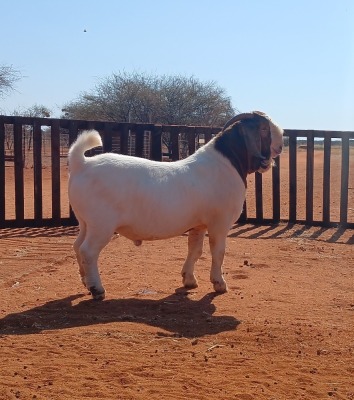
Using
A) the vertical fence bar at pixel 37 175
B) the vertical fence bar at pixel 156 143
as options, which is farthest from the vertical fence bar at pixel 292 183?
the vertical fence bar at pixel 37 175

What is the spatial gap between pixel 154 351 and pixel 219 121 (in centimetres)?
3814

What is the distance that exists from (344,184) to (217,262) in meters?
6.65

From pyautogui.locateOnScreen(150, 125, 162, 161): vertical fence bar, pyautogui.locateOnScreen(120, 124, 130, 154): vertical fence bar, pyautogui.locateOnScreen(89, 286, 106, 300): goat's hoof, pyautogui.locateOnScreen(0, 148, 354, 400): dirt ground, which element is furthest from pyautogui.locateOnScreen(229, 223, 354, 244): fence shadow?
pyautogui.locateOnScreen(89, 286, 106, 300): goat's hoof

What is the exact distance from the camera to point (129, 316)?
6973 millimetres

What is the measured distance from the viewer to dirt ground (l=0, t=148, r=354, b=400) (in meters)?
4.96

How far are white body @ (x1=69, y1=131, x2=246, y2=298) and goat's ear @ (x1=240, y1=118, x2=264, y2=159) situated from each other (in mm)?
363

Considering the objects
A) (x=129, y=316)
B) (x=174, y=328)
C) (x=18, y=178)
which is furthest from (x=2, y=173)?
(x=174, y=328)

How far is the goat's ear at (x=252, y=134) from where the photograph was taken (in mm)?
8461

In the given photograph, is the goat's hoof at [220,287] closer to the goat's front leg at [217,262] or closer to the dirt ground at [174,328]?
the goat's front leg at [217,262]

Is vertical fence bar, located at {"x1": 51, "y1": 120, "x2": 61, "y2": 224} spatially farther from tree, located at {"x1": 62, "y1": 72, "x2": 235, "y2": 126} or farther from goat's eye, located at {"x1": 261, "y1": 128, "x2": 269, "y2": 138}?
tree, located at {"x1": 62, "y1": 72, "x2": 235, "y2": 126}

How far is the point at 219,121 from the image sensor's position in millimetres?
43281

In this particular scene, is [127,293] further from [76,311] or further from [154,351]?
[154,351]

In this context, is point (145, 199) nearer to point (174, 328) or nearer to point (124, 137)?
point (174, 328)

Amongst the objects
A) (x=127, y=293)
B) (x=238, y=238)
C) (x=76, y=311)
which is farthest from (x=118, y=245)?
(x=76, y=311)
